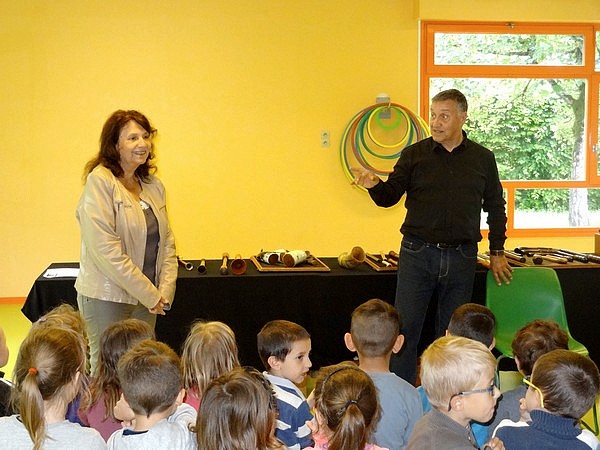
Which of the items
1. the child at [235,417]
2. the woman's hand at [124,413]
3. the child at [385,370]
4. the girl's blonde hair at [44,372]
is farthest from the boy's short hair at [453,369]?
the girl's blonde hair at [44,372]

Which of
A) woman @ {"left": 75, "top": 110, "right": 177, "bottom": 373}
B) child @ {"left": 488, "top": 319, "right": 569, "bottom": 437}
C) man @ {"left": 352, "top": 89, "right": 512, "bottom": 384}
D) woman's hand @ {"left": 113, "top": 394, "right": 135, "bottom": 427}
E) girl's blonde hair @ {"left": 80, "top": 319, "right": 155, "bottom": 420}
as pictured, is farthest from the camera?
man @ {"left": 352, "top": 89, "right": 512, "bottom": 384}

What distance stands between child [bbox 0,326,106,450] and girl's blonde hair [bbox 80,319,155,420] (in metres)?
0.32

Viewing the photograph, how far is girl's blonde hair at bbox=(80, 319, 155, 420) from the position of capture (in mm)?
2666

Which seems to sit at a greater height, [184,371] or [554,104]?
[554,104]

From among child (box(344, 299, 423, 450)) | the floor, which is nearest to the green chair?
the floor

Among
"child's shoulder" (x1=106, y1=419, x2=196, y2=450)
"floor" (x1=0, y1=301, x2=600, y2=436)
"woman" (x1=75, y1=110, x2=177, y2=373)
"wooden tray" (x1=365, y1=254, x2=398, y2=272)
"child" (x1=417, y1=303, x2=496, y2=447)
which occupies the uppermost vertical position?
"woman" (x1=75, y1=110, x2=177, y2=373)

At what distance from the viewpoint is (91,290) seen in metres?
3.50

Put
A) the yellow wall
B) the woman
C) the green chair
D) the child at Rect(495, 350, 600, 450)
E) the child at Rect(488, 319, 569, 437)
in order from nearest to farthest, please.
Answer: the child at Rect(495, 350, 600, 450) < the child at Rect(488, 319, 569, 437) < the woman < the green chair < the yellow wall

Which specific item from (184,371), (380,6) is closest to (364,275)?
(184,371)

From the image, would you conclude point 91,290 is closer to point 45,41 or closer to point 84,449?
point 84,449

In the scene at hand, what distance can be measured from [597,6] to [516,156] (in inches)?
61.3

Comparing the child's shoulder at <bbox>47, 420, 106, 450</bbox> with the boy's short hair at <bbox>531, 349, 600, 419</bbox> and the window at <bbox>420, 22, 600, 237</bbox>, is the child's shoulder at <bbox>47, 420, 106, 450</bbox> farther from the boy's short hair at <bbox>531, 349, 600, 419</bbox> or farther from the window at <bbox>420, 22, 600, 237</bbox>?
the window at <bbox>420, 22, 600, 237</bbox>

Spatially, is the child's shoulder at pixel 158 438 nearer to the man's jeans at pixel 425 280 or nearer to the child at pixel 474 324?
the child at pixel 474 324

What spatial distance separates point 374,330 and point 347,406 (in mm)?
919
